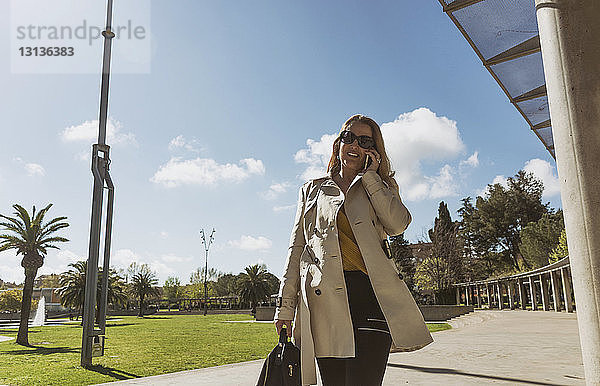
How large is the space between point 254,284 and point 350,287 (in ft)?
195

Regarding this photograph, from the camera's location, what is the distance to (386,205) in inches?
93.6

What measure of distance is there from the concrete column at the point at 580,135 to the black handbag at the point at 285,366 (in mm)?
1441

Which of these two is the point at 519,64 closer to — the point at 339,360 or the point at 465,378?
the point at 465,378

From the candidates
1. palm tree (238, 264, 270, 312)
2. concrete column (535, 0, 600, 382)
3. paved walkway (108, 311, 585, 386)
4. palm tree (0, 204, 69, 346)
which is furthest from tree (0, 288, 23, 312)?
concrete column (535, 0, 600, 382)

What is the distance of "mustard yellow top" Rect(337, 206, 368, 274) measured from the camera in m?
2.31

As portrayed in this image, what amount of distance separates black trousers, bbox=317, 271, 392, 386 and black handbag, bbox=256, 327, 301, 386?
24 centimetres

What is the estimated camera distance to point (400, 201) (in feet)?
8.04

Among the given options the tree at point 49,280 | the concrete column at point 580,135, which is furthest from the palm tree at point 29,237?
the tree at point 49,280

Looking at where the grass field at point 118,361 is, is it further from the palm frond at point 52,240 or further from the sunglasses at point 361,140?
the palm frond at point 52,240

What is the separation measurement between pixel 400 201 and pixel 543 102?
523 centimetres

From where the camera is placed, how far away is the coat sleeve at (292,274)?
243 cm

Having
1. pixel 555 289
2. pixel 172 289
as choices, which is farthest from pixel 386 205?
pixel 172 289

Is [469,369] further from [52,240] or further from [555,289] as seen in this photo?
[52,240]

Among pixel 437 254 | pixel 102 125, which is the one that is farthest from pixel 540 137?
pixel 437 254
